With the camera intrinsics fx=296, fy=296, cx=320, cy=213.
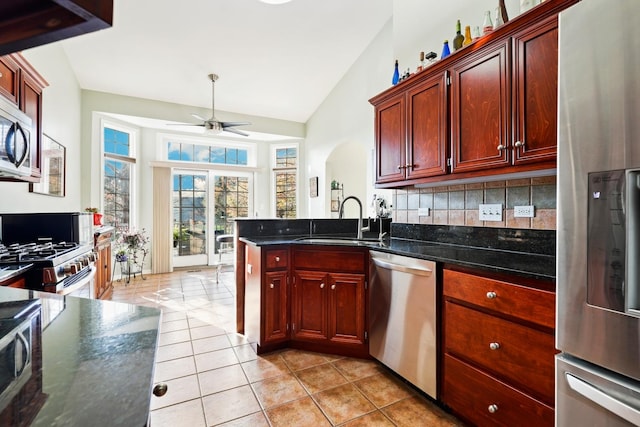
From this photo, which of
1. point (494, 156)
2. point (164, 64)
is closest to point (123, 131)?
point (164, 64)

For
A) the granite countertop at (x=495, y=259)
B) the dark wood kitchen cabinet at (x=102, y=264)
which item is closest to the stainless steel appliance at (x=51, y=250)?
the dark wood kitchen cabinet at (x=102, y=264)

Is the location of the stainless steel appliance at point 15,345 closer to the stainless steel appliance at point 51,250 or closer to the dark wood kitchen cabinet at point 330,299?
the stainless steel appliance at point 51,250

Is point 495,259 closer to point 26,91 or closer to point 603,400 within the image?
point 603,400

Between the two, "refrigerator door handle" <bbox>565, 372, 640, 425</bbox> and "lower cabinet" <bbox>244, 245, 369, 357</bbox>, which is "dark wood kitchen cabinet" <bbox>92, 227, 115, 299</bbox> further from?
"refrigerator door handle" <bbox>565, 372, 640, 425</bbox>

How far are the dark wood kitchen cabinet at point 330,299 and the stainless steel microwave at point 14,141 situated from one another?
1764 millimetres

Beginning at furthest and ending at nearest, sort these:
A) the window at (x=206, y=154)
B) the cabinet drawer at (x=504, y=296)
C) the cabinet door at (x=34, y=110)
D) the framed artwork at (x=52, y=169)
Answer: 1. the window at (x=206, y=154)
2. the framed artwork at (x=52, y=169)
3. the cabinet door at (x=34, y=110)
4. the cabinet drawer at (x=504, y=296)

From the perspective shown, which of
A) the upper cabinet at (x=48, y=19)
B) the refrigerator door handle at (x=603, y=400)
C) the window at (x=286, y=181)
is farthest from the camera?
the window at (x=286, y=181)

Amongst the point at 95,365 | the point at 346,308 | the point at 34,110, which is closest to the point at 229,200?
the point at 34,110

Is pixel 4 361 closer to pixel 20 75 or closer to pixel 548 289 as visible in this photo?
pixel 548 289

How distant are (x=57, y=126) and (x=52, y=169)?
55cm

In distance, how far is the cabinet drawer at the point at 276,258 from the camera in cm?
232

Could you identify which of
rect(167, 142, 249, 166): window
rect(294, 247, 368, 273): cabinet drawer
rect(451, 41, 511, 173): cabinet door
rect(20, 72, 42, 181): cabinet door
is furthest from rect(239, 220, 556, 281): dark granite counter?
rect(167, 142, 249, 166): window

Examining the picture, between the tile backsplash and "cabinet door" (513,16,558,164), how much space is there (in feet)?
1.08

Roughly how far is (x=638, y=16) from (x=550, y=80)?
66 centimetres
